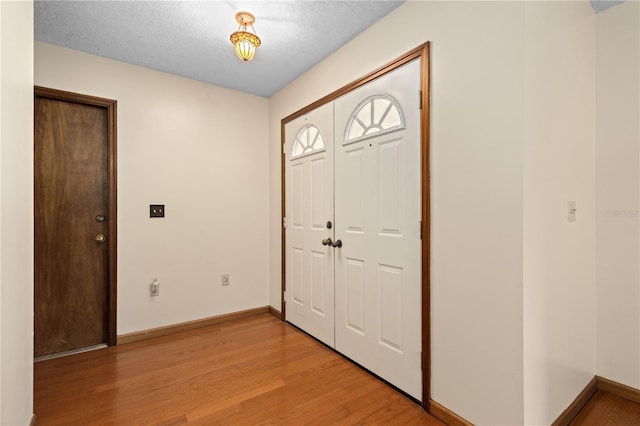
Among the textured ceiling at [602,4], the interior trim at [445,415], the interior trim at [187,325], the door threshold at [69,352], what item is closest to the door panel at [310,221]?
the interior trim at [187,325]

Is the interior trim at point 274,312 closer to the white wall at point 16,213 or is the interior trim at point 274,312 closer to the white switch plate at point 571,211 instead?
the white wall at point 16,213

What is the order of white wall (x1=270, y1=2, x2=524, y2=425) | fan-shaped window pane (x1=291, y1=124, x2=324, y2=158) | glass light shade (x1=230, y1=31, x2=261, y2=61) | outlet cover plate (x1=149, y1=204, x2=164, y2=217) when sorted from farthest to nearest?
outlet cover plate (x1=149, y1=204, x2=164, y2=217), fan-shaped window pane (x1=291, y1=124, x2=324, y2=158), glass light shade (x1=230, y1=31, x2=261, y2=61), white wall (x1=270, y1=2, x2=524, y2=425)

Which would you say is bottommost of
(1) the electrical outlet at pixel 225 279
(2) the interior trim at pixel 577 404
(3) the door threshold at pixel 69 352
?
(3) the door threshold at pixel 69 352

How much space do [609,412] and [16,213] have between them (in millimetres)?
3197

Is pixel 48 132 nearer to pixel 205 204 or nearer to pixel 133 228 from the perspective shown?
pixel 133 228

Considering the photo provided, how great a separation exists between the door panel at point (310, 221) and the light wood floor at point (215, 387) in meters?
0.29

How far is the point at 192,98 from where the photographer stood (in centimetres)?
295

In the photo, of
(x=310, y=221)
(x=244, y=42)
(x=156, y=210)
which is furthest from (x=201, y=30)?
(x=310, y=221)

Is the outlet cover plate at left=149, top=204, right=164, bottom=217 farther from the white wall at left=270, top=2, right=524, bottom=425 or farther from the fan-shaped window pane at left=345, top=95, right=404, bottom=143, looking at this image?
the white wall at left=270, top=2, right=524, bottom=425

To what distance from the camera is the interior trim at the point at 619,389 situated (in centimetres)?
181

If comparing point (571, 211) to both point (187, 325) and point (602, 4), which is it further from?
point (187, 325)

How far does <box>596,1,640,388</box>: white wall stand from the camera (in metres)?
1.82

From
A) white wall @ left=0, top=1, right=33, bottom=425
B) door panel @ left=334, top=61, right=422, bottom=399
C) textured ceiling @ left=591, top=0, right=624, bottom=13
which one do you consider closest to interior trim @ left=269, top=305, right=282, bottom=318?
door panel @ left=334, top=61, right=422, bottom=399

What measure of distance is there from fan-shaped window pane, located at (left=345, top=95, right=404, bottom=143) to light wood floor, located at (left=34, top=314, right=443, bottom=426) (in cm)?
168
